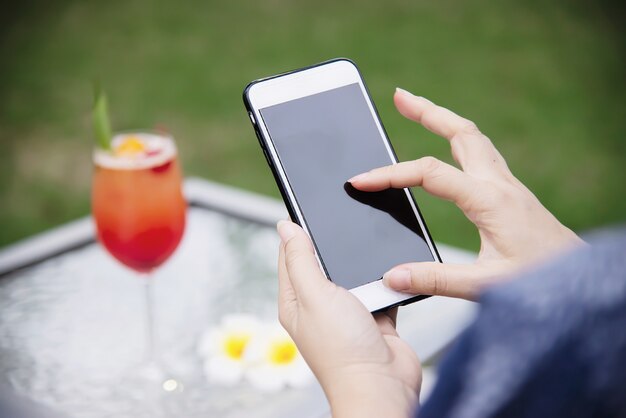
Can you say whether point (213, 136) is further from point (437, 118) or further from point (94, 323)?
point (437, 118)

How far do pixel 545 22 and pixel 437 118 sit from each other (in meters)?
3.87

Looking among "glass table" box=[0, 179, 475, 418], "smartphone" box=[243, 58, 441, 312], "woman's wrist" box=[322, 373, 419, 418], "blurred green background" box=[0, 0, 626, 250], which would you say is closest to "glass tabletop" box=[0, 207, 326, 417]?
"glass table" box=[0, 179, 475, 418]

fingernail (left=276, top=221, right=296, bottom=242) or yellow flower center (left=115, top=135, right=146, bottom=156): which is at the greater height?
fingernail (left=276, top=221, right=296, bottom=242)

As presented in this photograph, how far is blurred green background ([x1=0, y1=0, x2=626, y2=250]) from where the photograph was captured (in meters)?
3.02

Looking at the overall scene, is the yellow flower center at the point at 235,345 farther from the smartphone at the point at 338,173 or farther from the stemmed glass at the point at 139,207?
the smartphone at the point at 338,173

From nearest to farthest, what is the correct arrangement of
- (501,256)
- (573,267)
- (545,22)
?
(573,267) < (501,256) < (545,22)

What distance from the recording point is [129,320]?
1.24 m

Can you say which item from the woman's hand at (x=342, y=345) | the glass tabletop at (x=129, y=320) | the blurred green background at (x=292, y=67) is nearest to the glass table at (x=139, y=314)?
the glass tabletop at (x=129, y=320)

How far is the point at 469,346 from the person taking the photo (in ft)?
1.33

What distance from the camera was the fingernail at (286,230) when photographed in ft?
2.87

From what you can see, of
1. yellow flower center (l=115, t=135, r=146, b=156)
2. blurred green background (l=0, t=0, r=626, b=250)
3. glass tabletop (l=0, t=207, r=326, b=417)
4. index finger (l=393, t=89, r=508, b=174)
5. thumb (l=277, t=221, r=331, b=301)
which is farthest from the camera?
blurred green background (l=0, t=0, r=626, b=250)

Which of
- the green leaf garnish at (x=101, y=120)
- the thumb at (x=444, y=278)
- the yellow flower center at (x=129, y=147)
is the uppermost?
the thumb at (x=444, y=278)

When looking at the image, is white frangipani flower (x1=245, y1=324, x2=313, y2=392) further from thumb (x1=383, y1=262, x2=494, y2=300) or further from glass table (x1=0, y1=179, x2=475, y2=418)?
thumb (x1=383, y1=262, x2=494, y2=300)

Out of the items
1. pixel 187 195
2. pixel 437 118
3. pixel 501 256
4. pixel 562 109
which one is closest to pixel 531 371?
pixel 501 256
